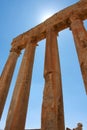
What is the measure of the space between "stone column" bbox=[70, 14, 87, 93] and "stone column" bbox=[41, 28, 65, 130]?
1740 millimetres

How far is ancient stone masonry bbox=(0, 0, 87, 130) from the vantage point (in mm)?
8992

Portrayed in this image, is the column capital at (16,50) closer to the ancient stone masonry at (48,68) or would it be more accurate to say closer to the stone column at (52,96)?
the ancient stone masonry at (48,68)

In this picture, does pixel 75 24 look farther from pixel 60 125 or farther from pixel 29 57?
pixel 60 125

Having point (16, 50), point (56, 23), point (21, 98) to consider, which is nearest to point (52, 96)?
point (21, 98)

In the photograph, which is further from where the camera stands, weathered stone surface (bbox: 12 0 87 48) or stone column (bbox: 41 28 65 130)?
weathered stone surface (bbox: 12 0 87 48)

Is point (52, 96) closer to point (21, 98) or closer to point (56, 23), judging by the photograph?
point (21, 98)

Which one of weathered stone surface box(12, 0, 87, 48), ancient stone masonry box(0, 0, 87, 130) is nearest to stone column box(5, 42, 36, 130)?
ancient stone masonry box(0, 0, 87, 130)

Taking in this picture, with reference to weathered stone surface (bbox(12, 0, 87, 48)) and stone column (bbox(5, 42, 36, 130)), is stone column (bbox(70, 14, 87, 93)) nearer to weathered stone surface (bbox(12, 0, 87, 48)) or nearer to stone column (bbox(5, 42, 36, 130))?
weathered stone surface (bbox(12, 0, 87, 48))

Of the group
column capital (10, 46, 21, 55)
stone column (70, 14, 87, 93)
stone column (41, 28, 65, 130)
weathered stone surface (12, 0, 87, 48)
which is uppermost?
weathered stone surface (12, 0, 87, 48)

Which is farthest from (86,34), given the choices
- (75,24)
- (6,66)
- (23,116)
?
(6,66)

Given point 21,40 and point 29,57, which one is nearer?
point 29,57

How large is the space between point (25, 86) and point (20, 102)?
1.35 m

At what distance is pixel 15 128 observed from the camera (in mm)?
10227

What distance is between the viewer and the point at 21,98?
11633 millimetres
